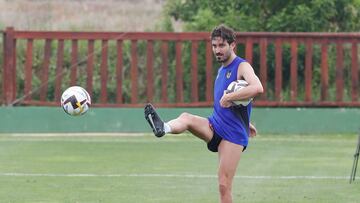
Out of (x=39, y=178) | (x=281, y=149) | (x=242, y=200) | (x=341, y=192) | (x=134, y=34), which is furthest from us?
(x=134, y=34)

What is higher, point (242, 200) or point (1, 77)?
point (242, 200)

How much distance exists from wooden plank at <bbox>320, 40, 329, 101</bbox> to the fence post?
23.1ft

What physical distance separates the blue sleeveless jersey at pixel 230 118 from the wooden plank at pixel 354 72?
1354 centimetres

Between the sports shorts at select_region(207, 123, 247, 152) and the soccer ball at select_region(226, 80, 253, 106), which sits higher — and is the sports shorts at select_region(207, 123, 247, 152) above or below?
below

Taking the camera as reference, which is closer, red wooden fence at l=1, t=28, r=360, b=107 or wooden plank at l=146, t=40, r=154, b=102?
red wooden fence at l=1, t=28, r=360, b=107

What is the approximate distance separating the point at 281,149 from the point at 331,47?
19.0ft

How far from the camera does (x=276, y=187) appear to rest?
13.4 metres

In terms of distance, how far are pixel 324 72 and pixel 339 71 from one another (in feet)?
1.15

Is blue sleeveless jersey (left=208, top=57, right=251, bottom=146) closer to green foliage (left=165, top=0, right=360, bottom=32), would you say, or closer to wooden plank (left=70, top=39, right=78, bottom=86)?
wooden plank (left=70, top=39, right=78, bottom=86)

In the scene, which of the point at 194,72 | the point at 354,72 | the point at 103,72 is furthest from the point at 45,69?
the point at 354,72

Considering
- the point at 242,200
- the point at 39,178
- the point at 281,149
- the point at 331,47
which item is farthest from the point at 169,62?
the point at 242,200

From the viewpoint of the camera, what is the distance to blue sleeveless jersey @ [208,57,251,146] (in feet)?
32.7

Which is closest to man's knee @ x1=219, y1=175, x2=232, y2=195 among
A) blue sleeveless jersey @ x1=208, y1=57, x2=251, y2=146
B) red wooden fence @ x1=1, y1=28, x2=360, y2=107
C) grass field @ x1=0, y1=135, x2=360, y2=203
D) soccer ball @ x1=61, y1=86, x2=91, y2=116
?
blue sleeveless jersey @ x1=208, y1=57, x2=251, y2=146

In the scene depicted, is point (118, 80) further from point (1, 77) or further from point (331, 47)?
point (331, 47)
